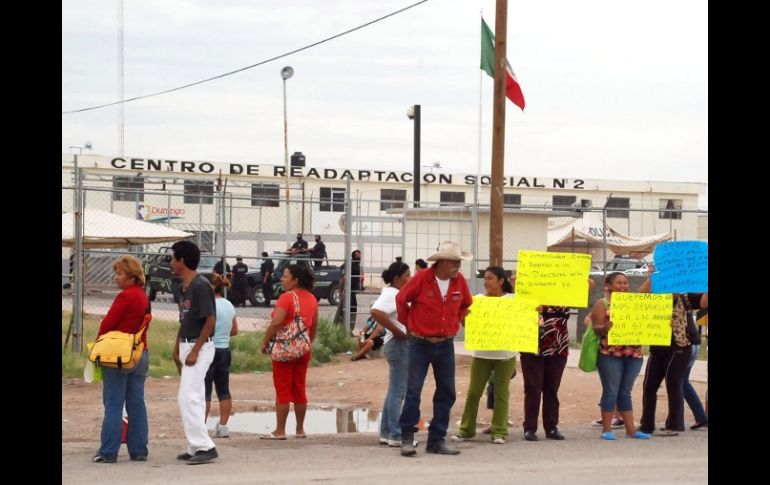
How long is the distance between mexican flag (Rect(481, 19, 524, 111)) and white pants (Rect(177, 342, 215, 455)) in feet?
21.9

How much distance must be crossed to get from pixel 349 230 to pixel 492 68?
7425 millimetres

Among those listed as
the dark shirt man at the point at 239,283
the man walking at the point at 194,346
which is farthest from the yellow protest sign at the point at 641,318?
the dark shirt man at the point at 239,283

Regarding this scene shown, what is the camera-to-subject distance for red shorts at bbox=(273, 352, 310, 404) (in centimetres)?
1099

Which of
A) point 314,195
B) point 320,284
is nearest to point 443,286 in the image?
point 320,284

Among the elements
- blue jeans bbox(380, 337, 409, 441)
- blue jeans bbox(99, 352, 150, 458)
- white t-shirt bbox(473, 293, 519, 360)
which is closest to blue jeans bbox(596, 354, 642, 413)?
white t-shirt bbox(473, 293, 519, 360)

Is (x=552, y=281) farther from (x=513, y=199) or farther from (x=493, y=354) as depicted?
(x=513, y=199)

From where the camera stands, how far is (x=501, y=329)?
10922 millimetres

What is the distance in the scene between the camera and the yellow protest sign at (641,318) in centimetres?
1117

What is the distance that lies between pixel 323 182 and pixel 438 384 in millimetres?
39226

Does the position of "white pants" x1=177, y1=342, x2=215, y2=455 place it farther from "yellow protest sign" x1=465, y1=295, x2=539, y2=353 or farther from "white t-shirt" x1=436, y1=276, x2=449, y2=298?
"yellow protest sign" x1=465, y1=295, x2=539, y2=353

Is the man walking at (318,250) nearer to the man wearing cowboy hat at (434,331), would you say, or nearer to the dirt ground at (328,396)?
the dirt ground at (328,396)

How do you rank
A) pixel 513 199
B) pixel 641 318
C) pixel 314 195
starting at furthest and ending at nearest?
pixel 513 199 < pixel 314 195 < pixel 641 318
